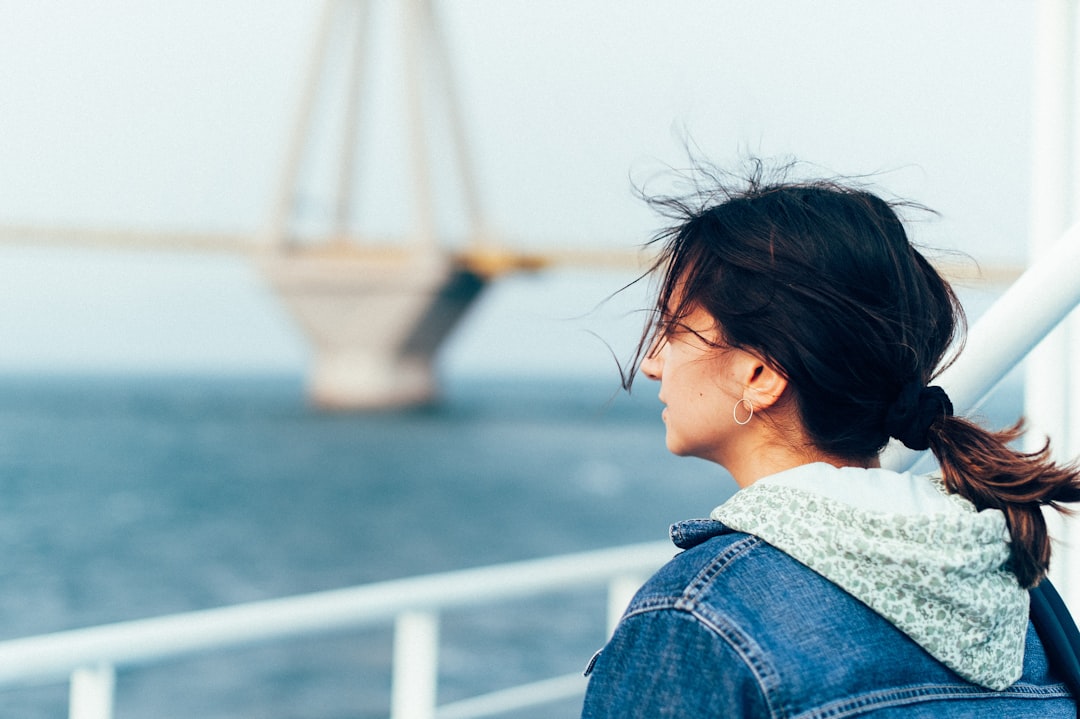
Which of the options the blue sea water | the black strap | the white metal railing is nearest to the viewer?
the black strap

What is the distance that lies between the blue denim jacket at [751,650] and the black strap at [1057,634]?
113 mm

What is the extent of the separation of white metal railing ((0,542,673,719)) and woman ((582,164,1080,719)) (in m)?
0.57

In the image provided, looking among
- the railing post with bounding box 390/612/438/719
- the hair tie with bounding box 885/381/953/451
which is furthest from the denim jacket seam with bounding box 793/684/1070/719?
the railing post with bounding box 390/612/438/719

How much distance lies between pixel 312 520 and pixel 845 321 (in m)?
22.8

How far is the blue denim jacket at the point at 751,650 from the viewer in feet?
1.35

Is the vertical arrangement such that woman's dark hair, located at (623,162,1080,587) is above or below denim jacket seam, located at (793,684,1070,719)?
above

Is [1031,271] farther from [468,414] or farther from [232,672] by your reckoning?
[468,414]

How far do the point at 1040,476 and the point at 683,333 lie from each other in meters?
0.18

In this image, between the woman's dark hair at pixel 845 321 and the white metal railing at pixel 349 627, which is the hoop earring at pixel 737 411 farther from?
the white metal railing at pixel 349 627

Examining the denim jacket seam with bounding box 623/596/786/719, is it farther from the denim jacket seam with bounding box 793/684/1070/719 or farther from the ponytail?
the ponytail

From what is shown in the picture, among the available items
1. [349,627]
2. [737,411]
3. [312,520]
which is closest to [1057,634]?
[737,411]

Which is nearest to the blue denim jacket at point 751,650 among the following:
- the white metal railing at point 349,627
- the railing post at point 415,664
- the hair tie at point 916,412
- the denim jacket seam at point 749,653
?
the denim jacket seam at point 749,653

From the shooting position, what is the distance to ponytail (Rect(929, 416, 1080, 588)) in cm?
49

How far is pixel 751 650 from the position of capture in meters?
0.41
